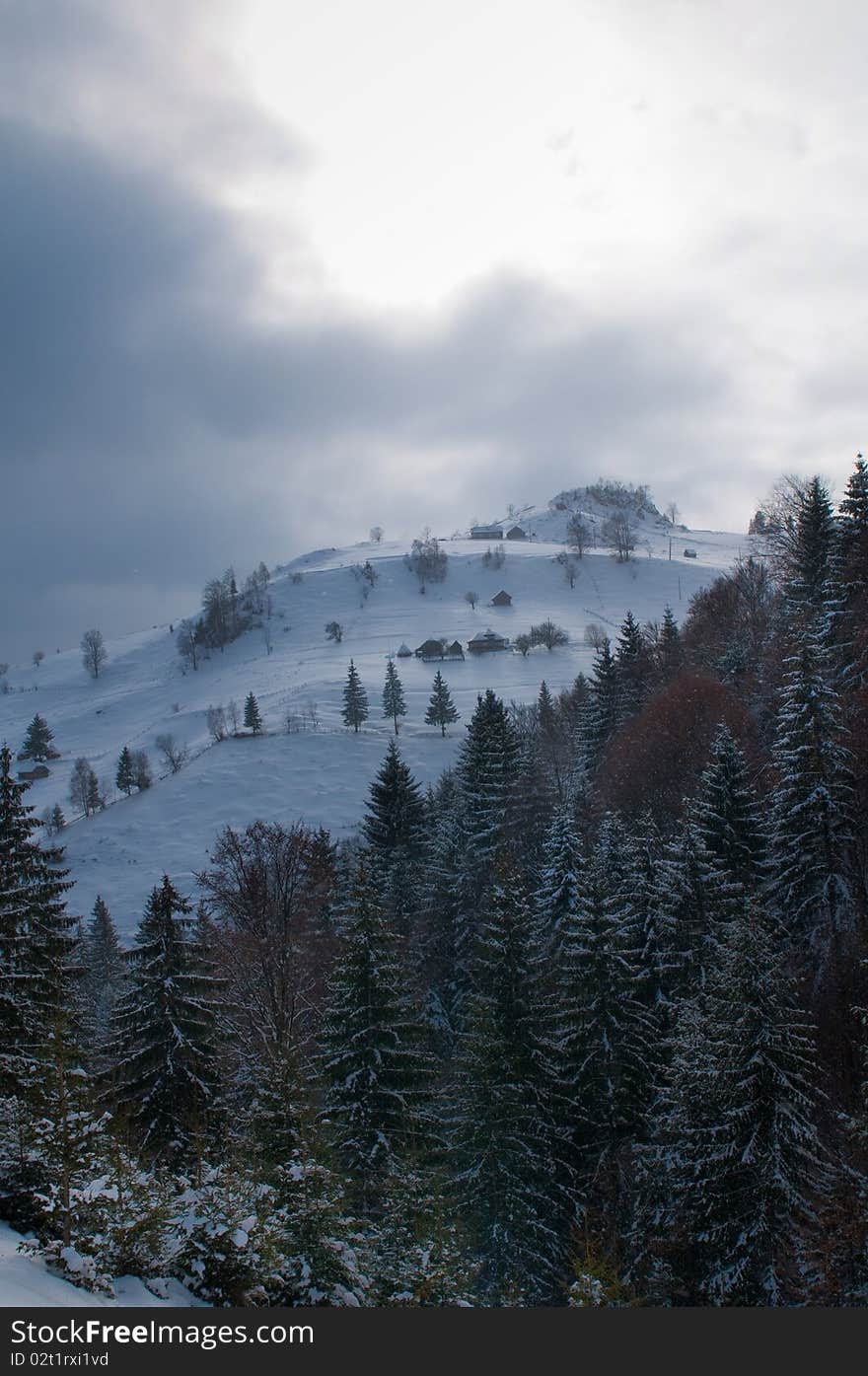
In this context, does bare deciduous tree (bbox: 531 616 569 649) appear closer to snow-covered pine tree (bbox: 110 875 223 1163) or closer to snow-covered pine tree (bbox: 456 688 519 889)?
snow-covered pine tree (bbox: 456 688 519 889)

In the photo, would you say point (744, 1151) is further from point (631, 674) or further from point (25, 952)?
point (631, 674)

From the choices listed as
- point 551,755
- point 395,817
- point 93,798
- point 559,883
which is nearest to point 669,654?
point 551,755

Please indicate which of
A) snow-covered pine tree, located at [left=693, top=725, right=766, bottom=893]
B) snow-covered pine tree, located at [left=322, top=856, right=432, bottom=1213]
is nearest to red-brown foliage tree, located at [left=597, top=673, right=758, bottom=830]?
snow-covered pine tree, located at [left=693, top=725, right=766, bottom=893]

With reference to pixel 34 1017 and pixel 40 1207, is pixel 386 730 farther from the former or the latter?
pixel 40 1207

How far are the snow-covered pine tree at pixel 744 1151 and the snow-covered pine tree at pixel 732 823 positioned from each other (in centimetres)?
1066

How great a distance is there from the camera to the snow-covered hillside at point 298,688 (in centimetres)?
7775

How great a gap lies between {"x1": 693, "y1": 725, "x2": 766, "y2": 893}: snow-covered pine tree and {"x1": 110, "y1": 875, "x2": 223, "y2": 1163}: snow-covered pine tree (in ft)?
51.9

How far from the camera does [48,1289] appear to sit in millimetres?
8430

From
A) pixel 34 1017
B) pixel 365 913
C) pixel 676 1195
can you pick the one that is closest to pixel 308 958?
pixel 365 913

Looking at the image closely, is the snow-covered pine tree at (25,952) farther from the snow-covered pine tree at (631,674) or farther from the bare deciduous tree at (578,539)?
the bare deciduous tree at (578,539)

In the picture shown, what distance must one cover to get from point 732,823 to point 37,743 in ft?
368

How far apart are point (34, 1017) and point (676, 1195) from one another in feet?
44.4

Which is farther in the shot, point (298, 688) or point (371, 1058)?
point (298, 688)

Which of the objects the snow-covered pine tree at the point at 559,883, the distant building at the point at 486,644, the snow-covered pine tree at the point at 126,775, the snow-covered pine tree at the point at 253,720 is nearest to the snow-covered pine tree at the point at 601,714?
the snow-covered pine tree at the point at 559,883
